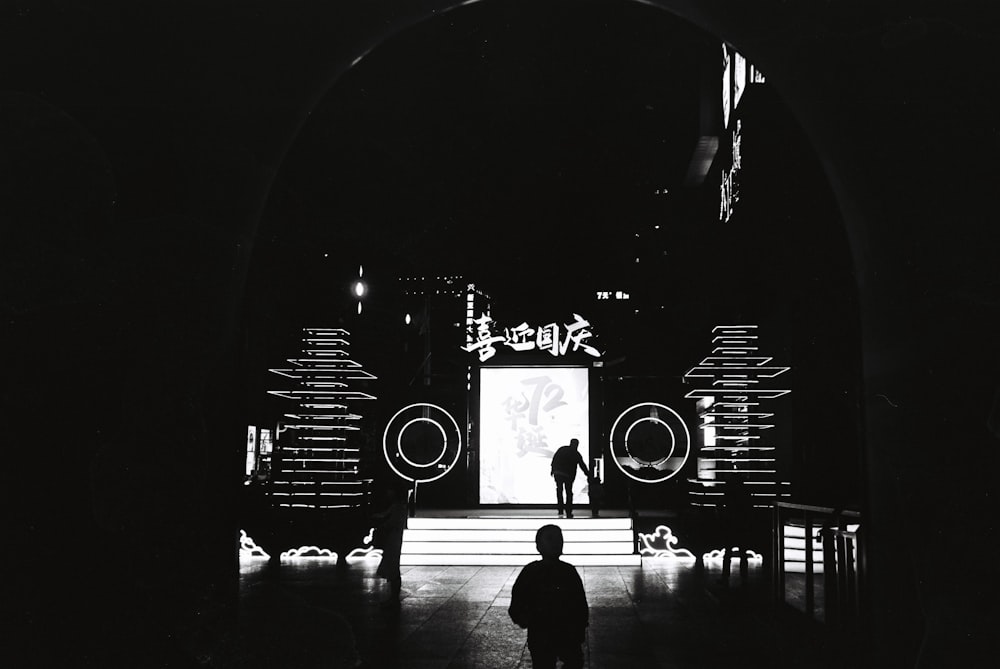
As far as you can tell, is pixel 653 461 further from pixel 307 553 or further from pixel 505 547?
pixel 307 553

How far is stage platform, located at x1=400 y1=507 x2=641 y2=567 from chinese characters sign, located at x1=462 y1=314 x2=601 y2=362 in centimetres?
516

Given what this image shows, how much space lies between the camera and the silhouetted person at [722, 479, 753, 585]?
10.8 meters

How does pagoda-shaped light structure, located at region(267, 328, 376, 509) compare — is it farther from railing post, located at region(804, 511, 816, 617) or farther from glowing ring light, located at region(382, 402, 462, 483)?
railing post, located at region(804, 511, 816, 617)

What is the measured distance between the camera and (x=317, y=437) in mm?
13312

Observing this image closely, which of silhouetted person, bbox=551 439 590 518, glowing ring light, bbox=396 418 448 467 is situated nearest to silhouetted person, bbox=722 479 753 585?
silhouetted person, bbox=551 439 590 518

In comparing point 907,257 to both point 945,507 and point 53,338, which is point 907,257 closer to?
point 945,507

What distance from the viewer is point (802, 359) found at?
12422 mm

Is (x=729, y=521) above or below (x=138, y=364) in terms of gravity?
below

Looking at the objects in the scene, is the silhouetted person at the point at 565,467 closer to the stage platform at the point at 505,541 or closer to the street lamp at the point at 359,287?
the stage platform at the point at 505,541

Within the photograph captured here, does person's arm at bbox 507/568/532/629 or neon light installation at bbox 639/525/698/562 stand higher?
person's arm at bbox 507/568/532/629

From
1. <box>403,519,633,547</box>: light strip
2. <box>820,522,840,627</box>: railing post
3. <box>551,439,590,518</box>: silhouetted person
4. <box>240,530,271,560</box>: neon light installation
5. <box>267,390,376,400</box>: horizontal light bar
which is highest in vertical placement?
<box>267,390,376,400</box>: horizontal light bar

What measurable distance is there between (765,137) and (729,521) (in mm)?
5074

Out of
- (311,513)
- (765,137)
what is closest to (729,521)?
(765,137)

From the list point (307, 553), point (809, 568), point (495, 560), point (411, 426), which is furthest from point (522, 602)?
point (411, 426)
